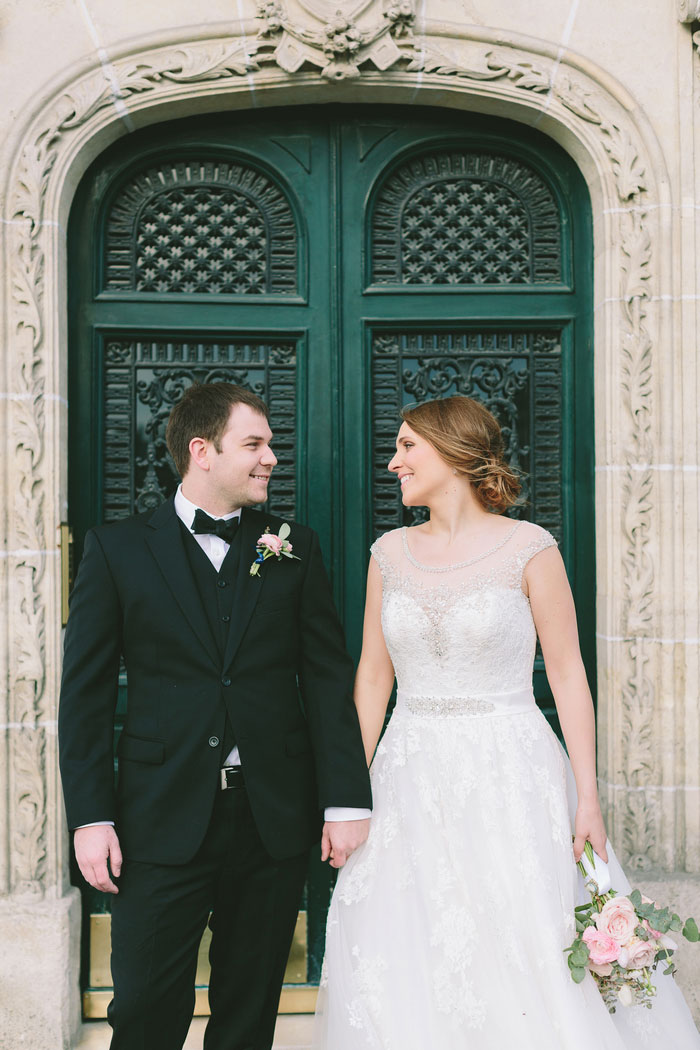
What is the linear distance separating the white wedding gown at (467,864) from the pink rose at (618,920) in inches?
5.2

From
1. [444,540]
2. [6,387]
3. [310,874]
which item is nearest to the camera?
[444,540]

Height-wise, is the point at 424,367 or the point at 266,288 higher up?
the point at 266,288

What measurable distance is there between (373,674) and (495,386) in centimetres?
153

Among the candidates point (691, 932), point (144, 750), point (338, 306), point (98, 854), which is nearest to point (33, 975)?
point (98, 854)

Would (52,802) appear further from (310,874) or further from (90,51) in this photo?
(90,51)

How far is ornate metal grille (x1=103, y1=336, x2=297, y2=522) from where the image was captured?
140 inches

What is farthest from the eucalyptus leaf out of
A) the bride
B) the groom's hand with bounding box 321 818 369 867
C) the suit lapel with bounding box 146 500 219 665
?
the suit lapel with bounding box 146 500 219 665

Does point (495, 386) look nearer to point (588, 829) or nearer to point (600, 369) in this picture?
point (600, 369)

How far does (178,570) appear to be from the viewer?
8.00 feet

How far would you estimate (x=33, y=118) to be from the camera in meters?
3.22

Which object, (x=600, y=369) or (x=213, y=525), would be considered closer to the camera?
(x=213, y=525)

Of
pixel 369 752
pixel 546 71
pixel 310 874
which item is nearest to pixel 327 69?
pixel 546 71

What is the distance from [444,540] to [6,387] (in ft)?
5.95

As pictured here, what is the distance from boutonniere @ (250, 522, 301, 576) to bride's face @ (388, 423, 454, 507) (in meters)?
0.40
